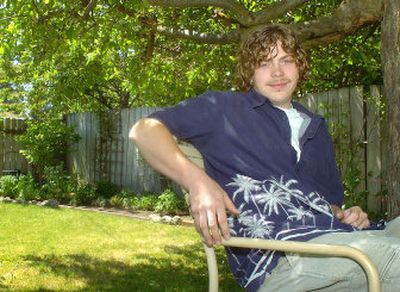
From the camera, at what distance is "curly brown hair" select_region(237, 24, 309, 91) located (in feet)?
7.61

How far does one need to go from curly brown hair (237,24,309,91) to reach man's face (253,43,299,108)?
2cm

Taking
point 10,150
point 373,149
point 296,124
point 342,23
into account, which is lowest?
point 10,150

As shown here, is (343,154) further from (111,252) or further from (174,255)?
(111,252)

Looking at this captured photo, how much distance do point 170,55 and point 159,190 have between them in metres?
4.21

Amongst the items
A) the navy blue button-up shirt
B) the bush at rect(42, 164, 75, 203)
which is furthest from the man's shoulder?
the bush at rect(42, 164, 75, 203)

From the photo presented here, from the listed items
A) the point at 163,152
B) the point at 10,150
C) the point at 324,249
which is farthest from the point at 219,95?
the point at 10,150

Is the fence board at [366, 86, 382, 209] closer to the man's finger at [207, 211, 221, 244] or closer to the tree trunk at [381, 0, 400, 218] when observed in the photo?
the tree trunk at [381, 0, 400, 218]

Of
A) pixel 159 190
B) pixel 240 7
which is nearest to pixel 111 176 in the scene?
pixel 159 190

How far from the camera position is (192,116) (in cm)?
200

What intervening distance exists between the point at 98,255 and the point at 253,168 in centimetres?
494

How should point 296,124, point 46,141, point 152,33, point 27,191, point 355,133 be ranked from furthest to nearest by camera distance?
point 46,141
point 27,191
point 355,133
point 152,33
point 296,124

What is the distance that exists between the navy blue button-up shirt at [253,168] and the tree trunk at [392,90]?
1.65 metres

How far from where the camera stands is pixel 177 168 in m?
1.81

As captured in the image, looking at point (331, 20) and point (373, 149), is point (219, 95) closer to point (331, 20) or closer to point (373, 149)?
point (331, 20)
